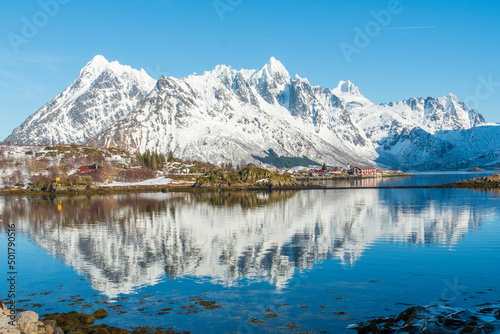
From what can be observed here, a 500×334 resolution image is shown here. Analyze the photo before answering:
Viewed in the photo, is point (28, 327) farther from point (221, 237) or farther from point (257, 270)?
point (221, 237)

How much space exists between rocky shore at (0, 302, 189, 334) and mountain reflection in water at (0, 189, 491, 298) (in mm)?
5560

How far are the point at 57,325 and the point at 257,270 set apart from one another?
54.9 ft

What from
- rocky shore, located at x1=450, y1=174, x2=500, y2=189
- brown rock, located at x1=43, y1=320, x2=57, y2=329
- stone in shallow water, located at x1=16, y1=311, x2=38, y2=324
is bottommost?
brown rock, located at x1=43, y1=320, x2=57, y2=329

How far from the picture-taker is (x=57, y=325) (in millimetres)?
23047

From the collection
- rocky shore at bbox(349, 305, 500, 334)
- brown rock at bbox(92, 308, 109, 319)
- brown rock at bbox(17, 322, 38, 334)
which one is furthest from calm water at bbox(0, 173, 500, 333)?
brown rock at bbox(17, 322, 38, 334)

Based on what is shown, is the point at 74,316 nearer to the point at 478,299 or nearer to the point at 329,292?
the point at 329,292

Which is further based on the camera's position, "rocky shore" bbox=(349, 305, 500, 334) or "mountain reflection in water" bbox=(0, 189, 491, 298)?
"mountain reflection in water" bbox=(0, 189, 491, 298)

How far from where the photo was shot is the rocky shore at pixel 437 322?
21062 millimetres

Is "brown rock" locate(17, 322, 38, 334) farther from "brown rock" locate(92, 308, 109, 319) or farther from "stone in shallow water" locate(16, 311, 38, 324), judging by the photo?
"brown rock" locate(92, 308, 109, 319)

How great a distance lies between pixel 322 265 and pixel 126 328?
19.1 m

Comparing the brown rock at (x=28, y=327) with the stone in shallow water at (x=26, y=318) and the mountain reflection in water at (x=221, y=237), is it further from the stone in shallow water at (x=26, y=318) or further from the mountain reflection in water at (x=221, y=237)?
the mountain reflection in water at (x=221, y=237)

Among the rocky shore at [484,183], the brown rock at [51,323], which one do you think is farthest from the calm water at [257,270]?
the rocky shore at [484,183]

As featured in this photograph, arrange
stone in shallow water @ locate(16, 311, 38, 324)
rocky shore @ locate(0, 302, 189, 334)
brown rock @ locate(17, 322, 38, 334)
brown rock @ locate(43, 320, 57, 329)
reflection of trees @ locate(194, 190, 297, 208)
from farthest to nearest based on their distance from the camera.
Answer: reflection of trees @ locate(194, 190, 297, 208)
brown rock @ locate(43, 320, 57, 329)
stone in shallow water @ locate(16, 311, 38, 324)
rocky shore @ locate(0, 302, 189, 334)
brown rock @ locate(17, 322, 38, 334)

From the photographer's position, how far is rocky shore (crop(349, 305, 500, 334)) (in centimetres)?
2106
